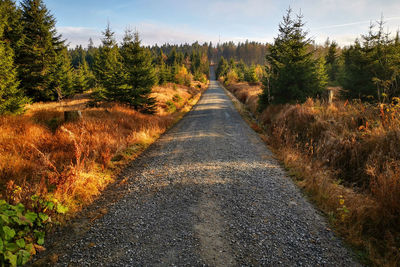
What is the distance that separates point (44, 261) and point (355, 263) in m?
4.52

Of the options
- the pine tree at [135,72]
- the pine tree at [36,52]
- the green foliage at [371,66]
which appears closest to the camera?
the pine tree at [135,72]

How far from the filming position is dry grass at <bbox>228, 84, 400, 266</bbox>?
3.17 meters

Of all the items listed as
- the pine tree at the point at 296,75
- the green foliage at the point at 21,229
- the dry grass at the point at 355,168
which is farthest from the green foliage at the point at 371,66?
the green foliage at the point at 21,229

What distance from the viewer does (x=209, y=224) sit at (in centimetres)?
354

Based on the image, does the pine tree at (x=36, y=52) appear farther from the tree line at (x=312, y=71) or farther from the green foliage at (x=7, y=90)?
the tree line at (x=312, y=71)

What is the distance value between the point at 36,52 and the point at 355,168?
28.7m

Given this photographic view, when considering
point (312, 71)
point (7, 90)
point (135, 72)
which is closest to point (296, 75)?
point (312, 71)

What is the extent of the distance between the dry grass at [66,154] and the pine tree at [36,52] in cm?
1615

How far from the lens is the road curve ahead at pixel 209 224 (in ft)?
9.26

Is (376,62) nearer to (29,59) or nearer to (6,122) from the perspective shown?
(6,122)

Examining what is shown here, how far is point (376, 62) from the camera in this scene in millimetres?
16906

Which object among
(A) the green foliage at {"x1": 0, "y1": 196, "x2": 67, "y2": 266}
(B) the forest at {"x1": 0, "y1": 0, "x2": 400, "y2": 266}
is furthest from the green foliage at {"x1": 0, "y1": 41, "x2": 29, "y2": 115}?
(A) the green foliage at {"x1": 0, "y1": 196, "x2": 67, "y2": 266}

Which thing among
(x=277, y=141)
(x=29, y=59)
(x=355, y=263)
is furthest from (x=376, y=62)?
(x=29, y=59)

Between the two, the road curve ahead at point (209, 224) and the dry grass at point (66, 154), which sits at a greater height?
the dry grass at point (66, 154)
